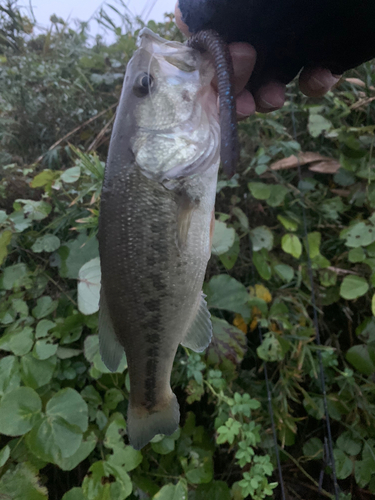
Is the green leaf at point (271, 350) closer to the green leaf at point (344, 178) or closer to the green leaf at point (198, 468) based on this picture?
the green leaf at point (198, 468)

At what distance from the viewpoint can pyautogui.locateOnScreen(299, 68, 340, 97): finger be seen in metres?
1.04

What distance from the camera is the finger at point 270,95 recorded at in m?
1.04

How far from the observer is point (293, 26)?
823 millimetres

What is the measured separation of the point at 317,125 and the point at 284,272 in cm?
93

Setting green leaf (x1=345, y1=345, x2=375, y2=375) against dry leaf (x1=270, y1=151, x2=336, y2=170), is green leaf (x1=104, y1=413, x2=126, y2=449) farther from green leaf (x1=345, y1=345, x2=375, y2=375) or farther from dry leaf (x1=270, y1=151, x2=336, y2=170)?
dry leaf (x1=270, y1=151, x2=336, y2=170)

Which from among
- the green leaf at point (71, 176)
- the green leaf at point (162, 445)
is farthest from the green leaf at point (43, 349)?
the green leaf at point (71, 176)

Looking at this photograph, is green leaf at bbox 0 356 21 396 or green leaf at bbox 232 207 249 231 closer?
green leaf at bbox 0 356 21 396

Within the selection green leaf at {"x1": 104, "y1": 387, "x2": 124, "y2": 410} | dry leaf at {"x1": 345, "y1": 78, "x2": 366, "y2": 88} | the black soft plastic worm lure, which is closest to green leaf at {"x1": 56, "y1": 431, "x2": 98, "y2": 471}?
green leaf at {"x1": 104, "y1": 387, "x2": 124, "y2": 410}

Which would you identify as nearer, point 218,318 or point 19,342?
point 19,342

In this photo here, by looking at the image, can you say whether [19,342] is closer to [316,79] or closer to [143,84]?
[143,84]

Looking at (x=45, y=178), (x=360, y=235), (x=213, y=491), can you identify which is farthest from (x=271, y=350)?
(x=45, y=178)

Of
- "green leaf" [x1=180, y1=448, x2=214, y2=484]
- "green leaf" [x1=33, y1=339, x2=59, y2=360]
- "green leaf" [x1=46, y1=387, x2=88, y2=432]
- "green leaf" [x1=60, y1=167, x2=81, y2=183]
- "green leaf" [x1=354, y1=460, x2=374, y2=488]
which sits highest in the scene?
"green leaf" [x1=60, y1=167, x2=81, y2=183]

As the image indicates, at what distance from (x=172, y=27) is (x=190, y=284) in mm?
2303

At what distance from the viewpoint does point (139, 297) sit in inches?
35.6
